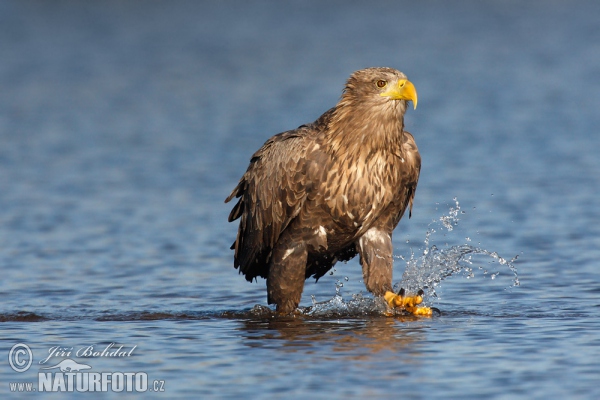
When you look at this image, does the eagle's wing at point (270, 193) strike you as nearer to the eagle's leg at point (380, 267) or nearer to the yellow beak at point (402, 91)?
the eagle's leg at point (380, 267)

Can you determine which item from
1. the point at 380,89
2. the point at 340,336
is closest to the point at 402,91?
the point at 380,89

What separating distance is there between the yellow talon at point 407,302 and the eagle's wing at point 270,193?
0.97 m

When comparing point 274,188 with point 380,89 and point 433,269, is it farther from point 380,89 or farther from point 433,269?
point 433,269

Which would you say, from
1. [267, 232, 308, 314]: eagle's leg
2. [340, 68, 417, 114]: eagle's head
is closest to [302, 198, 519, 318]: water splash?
[267, 232, 308, 314]: eagle's leg

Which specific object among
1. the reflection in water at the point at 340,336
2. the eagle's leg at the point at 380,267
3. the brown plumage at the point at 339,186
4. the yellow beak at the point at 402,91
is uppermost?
the yellow beak at the point at 402,91

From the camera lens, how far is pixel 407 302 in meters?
9.24

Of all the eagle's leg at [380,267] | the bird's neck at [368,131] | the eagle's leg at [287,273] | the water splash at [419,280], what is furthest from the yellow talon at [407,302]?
the bird's neck at [368,131]

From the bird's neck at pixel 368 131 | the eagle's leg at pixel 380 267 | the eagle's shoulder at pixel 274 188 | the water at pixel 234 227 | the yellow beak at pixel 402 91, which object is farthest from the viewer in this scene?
the eagle's leg at pixel 380 267

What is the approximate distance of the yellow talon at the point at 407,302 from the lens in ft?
30.3

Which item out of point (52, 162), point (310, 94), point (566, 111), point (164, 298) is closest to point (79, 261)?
point (164, 298)

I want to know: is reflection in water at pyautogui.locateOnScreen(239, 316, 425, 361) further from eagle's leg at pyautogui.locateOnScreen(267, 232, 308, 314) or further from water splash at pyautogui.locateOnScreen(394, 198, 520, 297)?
water splash at pyautogui.locateOnScreen(394, 198, 520, 297)

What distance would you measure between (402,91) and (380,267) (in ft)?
4.54

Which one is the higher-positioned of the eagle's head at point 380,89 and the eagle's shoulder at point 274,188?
the eagle's head at point 380,89

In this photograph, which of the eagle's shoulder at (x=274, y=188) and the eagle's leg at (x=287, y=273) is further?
the eagle's leg at (x=287, y=273)
